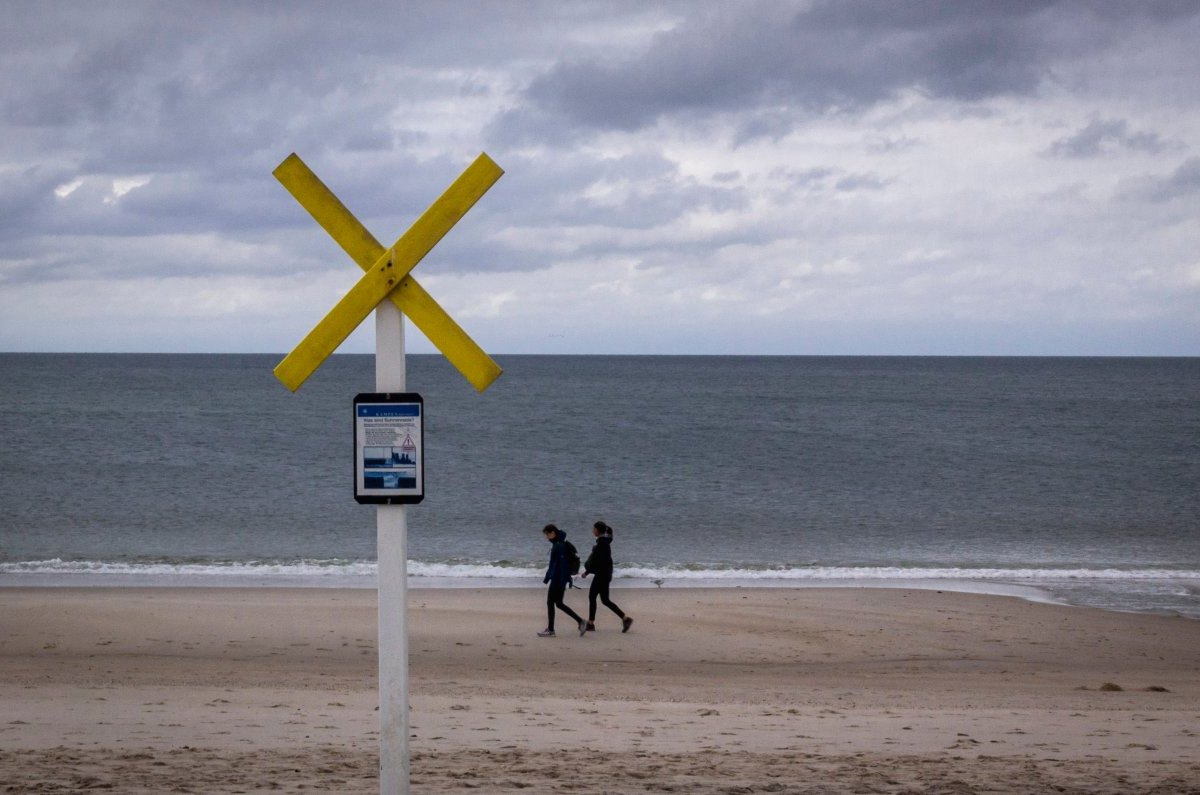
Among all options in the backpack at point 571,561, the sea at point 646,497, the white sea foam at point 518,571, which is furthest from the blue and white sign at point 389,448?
the white sea foam at point 518,571

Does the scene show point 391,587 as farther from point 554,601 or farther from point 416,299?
point 554,601

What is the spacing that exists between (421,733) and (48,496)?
3334 centimetres

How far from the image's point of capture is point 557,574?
49.9 feet

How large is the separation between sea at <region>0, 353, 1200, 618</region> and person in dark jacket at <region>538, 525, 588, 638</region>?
5965 mm

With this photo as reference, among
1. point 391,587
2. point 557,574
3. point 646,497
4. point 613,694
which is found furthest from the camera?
point 646,497

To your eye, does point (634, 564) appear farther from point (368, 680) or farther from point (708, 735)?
point (708, 735)

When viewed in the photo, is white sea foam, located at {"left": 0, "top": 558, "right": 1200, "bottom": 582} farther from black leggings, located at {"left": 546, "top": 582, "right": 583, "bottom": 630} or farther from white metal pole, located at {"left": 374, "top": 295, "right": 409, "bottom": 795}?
white metal pole, located at {"left": 374, "top": 295, "right": 409, "bottom": 795}

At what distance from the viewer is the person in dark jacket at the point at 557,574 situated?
14.9 meters

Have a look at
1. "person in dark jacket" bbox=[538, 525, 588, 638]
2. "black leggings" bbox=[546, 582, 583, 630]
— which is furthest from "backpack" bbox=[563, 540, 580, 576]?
"black leggings" bbox=[546, 582, 583, 630]

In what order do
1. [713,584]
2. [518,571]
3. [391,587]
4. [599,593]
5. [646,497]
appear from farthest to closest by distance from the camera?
[646,497] → [518,571] → [713,584] → [599,593] → [391,587]

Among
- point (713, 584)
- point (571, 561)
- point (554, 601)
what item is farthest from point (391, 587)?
point (713, 584)

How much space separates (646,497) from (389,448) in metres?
35.8

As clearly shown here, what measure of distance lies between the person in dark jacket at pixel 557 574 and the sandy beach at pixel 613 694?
0.89ft

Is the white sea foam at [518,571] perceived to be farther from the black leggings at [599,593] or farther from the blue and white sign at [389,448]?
the blue and white sign at [389,448]
